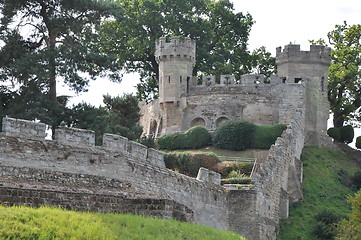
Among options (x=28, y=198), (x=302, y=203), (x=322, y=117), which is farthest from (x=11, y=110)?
(x=322, y=117)

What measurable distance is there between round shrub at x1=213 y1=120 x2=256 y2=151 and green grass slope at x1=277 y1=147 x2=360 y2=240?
3.31m

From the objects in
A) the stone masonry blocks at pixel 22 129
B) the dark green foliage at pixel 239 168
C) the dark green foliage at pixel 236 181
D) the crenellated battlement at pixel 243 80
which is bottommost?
the dark green foliage at pixel 236 181

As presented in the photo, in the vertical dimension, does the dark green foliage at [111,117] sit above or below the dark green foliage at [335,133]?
above

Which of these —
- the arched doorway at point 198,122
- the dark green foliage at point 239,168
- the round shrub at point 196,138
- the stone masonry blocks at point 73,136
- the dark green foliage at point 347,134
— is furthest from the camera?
the dark green foliage at point 347,134

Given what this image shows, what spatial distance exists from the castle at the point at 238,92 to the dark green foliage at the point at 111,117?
24.4 ft

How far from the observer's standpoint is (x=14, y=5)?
3881cm

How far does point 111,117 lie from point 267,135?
10.2 meters

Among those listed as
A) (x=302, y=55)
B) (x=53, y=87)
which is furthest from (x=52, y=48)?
(x=302, y=55)

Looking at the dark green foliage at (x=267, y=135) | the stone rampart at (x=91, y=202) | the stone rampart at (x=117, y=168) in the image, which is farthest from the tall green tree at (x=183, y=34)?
the stone rampart at (x=91, y=202)

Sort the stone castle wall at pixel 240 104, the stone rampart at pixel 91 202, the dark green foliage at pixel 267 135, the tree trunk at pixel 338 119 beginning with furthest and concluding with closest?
the tree trunk at pixel 338 119
the stone castle wall at pixel 240 104
the dark green foliage at pixel 267 135
the stone rampart at pixel 91 202

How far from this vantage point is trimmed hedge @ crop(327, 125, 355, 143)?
185ft

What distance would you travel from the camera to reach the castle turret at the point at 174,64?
180 feet

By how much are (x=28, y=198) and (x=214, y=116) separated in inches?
1408

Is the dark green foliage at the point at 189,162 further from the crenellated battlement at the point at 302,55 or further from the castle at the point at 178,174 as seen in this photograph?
the crenellated battlement at the point at 302,55
